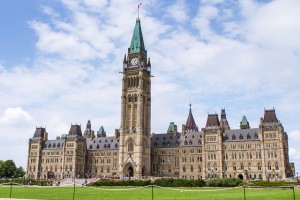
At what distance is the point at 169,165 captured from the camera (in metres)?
129

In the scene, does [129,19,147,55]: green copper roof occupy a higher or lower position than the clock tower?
higher

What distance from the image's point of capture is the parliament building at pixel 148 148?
10988cm

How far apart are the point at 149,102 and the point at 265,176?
4777 cm

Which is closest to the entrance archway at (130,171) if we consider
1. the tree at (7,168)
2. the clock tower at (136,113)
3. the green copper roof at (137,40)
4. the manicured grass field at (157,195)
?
the clock tower at (136,113)

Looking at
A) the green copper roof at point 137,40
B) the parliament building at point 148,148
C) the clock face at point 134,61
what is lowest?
the parliament building at point 148,148

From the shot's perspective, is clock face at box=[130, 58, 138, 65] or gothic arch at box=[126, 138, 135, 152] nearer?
gothic arch at box=[126, 138, 135, 152]

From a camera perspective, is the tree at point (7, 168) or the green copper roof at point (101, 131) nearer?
the tree at point (7, 168)

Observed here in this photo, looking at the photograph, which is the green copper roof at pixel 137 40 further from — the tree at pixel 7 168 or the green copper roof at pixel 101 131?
the tree at pixel 7 168

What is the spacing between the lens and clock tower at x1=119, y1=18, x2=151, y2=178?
122750 millimetres

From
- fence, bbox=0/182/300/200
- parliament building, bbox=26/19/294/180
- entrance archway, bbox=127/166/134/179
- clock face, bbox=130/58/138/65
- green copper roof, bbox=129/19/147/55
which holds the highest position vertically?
green copper roof, bbox=129/19/147/55

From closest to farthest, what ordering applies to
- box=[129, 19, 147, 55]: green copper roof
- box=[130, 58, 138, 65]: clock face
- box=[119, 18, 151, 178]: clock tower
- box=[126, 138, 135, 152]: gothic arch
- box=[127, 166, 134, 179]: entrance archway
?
box=[119, 18, 151, 178]: clock tower
box=[127, 166, 134, 179]: entrance archway
box=[126, 138, 135, 152]: gothic arch
box=[130, 58, 138, 65]: clock face
box=[129, 19, 147, 55]: green copper roof

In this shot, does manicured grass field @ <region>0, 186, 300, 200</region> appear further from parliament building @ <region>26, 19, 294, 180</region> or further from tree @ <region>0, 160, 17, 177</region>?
tree @ <region>0, 160, 17, 177</region>

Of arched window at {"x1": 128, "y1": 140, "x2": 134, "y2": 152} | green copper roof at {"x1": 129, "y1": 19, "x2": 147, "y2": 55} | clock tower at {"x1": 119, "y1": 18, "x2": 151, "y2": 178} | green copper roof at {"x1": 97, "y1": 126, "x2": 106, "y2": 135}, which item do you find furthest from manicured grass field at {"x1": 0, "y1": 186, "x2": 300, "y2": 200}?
green copper roof at {"x1": 97, "y1": 126, "x2": 106, "y2": 135}

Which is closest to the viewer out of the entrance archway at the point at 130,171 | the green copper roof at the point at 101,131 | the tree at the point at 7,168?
the entrance archway at the point at 130,171
